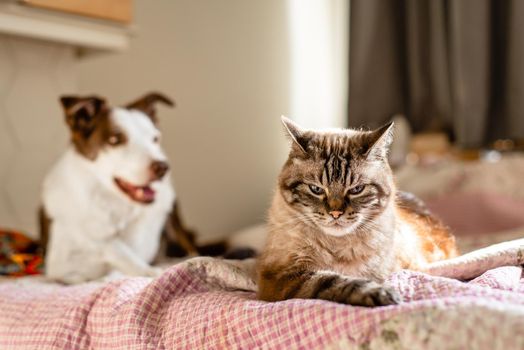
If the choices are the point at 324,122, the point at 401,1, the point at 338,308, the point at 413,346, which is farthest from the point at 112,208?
the point at 401,1

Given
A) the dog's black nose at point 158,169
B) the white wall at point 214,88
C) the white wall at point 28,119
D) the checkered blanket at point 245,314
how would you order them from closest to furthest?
the checkered blanket at point 245,314 < the dog's black nose at point 158,169 < the white wall at point 28,119 < the white wall at point 214,88

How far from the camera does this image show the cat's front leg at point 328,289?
0.73m

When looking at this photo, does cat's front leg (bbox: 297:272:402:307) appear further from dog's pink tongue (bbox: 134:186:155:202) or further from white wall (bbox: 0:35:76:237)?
white wall (bbox: 0:35:76:237)

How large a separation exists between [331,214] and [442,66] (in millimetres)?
1815

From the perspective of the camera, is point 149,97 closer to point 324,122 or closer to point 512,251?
point 512,251

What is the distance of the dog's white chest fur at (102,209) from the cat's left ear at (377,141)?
588 millimetres

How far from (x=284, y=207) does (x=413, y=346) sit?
40 centimetres

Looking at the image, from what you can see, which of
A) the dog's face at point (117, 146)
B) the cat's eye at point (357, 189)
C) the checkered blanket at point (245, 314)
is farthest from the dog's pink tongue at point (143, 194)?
the cat's eye at point (357, 189)

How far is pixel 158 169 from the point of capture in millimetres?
1352

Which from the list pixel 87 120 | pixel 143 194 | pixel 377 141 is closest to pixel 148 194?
pixel 143 194

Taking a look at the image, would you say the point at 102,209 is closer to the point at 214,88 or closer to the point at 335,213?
the point at 335,213

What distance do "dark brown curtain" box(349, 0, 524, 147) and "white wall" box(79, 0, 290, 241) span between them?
0.41m

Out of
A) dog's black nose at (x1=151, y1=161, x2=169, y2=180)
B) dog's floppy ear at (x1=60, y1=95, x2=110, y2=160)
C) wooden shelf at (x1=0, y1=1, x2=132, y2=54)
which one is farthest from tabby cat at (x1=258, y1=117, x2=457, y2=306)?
wooden shelf at (x1=0, y1=1, x2=132, y2=54)

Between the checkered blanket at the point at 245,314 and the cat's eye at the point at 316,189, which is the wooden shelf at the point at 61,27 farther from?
the cat's eye at the point at 316,189
